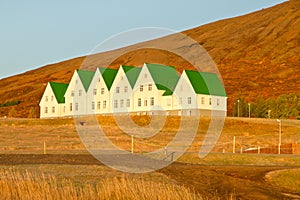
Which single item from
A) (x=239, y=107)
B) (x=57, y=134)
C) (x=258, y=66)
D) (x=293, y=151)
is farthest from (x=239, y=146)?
(x=258, y=66)

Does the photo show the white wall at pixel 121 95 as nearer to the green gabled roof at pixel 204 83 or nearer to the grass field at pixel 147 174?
the green gabled roof at pixel 204 83

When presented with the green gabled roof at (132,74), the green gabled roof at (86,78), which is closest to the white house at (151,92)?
the green gabled roof at (132,74)

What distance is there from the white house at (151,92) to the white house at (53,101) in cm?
1596

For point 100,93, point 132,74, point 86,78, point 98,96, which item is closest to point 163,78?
point 132,74

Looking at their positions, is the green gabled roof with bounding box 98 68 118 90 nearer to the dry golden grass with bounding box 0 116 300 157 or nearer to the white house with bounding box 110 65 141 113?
the white house with bounding box 110 65 141 113

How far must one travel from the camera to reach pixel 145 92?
83188 millimetres

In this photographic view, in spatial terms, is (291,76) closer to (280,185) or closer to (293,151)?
(293,151)

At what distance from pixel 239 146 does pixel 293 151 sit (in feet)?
15.6

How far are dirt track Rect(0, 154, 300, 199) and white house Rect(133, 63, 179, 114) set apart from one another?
157 ft

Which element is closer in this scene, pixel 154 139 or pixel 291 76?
pixel 154 139

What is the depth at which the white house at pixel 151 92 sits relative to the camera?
82500mm

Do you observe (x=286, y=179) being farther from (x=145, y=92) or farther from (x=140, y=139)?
(x=145, y=92)

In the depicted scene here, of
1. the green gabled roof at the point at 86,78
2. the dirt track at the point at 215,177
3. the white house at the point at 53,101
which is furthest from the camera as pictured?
the white house at the point at 53,101

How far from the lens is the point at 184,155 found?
37.8 metres
